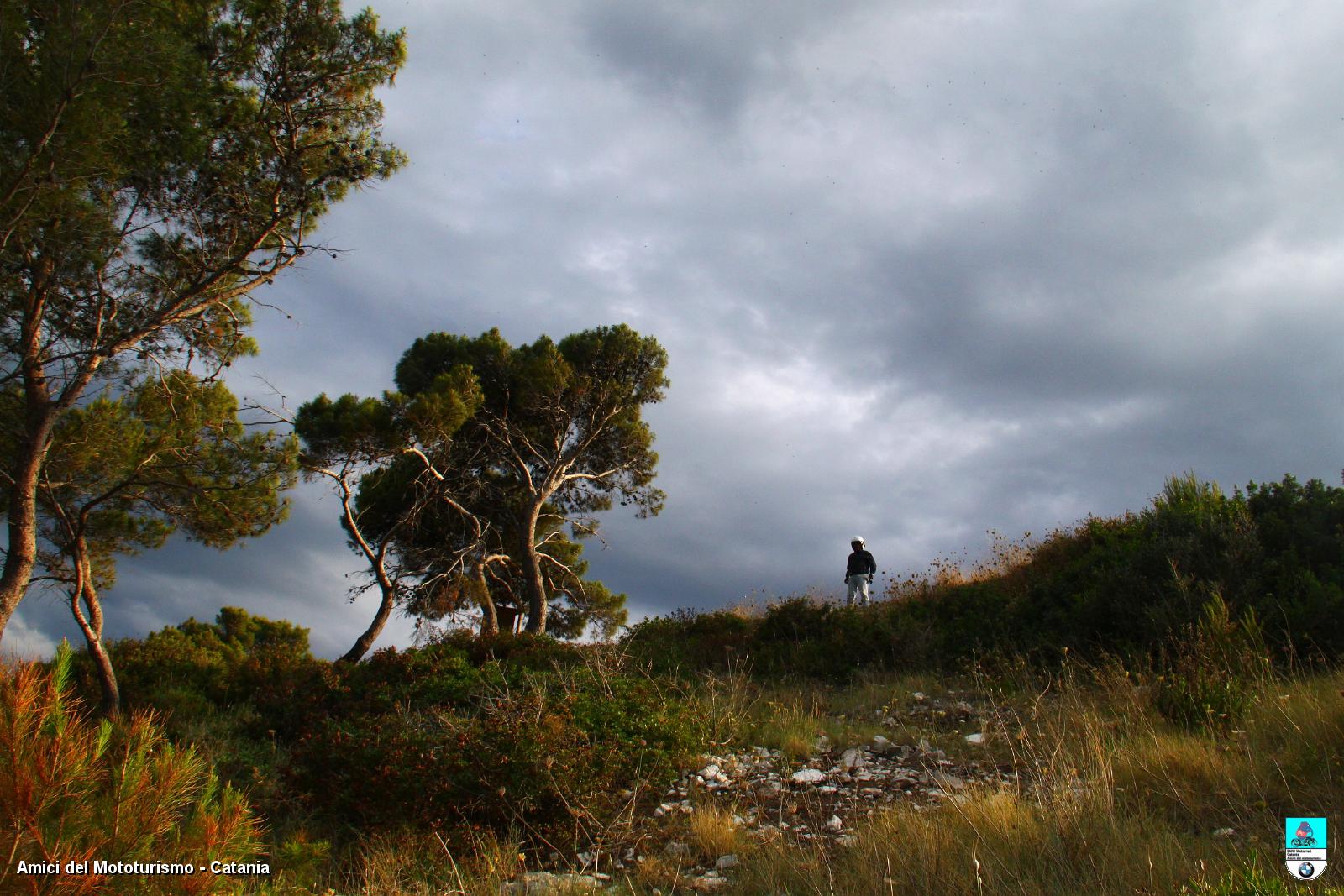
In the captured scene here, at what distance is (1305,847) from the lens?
3.72 m

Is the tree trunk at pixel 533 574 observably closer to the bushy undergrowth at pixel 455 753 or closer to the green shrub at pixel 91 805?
the bushy undergrowth at pixel 455 753

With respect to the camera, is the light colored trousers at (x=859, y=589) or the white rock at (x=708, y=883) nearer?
the white rock at (x=708, y=883)

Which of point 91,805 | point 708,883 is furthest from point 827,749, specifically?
point 91,805

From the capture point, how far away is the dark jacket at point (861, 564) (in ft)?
52.4

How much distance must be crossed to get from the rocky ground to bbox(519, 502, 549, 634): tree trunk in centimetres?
1252

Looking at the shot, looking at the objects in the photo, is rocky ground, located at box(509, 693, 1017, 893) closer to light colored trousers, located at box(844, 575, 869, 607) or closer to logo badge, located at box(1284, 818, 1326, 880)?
logo badge, located at box(1284, 818, 1326, 880)

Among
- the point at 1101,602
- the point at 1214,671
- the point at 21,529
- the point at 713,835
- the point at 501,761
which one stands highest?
the point at 21,529

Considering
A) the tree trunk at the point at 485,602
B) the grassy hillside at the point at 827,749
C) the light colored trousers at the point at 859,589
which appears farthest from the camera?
the tree trunk at the point at 485,602

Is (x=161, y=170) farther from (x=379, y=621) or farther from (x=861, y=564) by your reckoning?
(x=861, y=564)

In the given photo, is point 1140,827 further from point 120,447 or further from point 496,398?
point 496,398

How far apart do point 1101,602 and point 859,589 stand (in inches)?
240

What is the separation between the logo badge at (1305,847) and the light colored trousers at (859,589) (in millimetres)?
11415

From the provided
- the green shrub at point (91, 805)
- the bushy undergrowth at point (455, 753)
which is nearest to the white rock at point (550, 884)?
the bushy undergrowth at point (455, 753)

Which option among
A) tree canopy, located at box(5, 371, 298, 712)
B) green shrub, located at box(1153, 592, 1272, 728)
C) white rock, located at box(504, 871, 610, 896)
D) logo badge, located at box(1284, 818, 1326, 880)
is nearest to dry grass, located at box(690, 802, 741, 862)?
white rock, located at box(504, 871, 610, 896)
